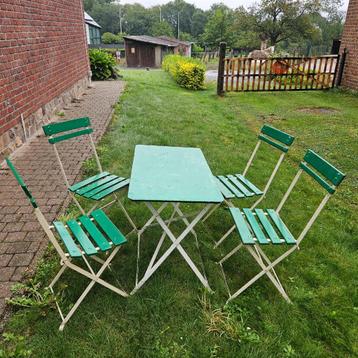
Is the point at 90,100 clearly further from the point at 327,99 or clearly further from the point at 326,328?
the point at 326,328

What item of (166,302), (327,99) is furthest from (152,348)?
(327,99)

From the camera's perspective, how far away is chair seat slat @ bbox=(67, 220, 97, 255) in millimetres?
2028

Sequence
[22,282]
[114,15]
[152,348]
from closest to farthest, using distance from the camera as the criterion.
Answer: [152,348] < [22,282] < [114,15]

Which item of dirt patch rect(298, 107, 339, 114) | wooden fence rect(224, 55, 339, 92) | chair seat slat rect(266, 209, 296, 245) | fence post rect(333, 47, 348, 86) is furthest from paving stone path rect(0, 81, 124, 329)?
fence post rect(333, 47, 348, 86)

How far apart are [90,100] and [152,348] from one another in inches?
318

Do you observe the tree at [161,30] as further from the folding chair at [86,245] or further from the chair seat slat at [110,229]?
the folding chair at [86,245]

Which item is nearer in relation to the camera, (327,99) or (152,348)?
(152,348)

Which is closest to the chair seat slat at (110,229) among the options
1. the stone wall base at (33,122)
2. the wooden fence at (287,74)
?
the stone wall base at (33,122)

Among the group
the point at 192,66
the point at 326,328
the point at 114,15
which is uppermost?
the point at 114,15

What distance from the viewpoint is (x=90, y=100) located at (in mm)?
8938

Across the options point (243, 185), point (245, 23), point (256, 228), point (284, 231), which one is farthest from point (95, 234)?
point (245, 23)

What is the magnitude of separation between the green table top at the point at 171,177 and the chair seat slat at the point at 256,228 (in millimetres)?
431

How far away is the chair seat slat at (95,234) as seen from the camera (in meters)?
2.09

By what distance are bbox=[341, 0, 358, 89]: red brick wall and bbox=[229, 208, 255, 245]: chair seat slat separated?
997 centimetres
